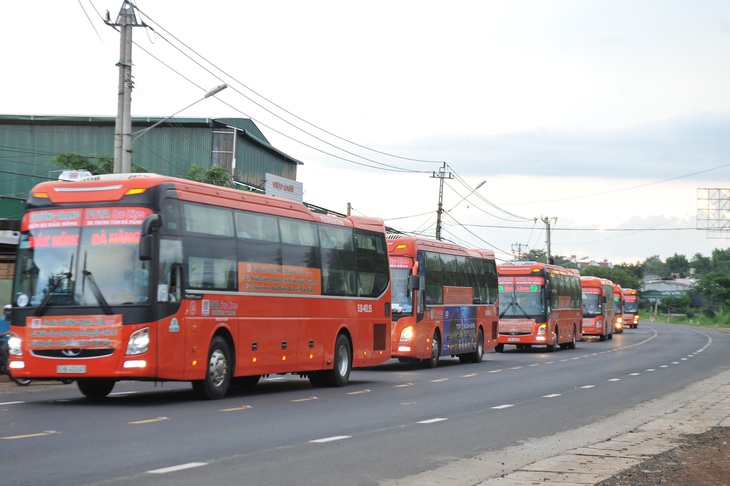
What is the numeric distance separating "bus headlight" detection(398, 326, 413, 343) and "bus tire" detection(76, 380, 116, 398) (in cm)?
1200

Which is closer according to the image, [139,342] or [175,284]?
[139,342]

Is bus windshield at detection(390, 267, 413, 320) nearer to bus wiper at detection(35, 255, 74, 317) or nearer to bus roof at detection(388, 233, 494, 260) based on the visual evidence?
bus roof at detection(388, 233, 494, 260)

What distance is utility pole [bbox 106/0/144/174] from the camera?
25094mm

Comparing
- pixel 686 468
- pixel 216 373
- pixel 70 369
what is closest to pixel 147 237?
pixel 70 369

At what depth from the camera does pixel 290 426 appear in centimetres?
1390

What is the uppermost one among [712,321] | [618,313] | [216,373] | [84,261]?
[84,261]

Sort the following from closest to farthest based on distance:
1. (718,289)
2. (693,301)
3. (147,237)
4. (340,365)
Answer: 1. (147,237)
2. (340,365)
3. (718,289)
4. (693,301)

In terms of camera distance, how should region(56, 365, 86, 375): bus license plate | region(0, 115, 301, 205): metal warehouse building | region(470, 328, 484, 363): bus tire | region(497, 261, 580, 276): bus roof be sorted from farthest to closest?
region(0, 115, 301, 205): metal warehouse building, region(497, 261, 580, 276): bus roof, region(470, 328, 484, 363): bus tire, region(56, 365, 86, 375): bus license plate

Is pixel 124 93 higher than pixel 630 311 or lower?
higher

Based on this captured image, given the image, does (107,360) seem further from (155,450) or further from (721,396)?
(721,396)

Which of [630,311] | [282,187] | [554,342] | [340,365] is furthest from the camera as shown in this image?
[630,311]

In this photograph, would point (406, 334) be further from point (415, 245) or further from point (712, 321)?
point (712, 321)

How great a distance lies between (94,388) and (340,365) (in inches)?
239

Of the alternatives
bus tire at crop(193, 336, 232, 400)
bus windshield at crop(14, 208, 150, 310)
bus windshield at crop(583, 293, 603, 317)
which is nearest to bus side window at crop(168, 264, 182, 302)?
bus windshield at crop(14, 208, 150, 310)
